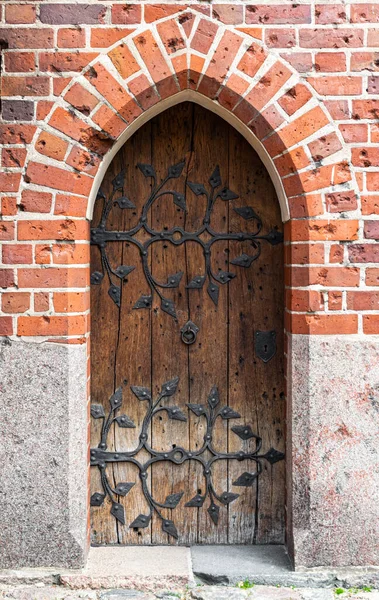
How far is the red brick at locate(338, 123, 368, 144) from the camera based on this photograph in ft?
10.3

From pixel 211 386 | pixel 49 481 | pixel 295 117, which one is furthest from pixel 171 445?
pixel 295 117

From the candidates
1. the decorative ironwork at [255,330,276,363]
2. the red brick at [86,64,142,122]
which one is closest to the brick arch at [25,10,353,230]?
the red brick at [86,64,142,122]

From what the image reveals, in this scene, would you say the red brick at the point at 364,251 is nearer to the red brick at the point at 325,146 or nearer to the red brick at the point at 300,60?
the red brick at the point at 325,146

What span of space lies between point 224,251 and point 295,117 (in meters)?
0.79

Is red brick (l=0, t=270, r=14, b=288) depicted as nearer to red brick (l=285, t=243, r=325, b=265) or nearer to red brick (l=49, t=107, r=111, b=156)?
red brick (l=49, t=107, r=111, b=156)

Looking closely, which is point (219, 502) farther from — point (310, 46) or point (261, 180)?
point (310, 46)

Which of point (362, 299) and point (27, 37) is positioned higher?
point (27, 37)

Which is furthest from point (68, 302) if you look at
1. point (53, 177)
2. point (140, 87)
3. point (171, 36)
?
point (171, 36)

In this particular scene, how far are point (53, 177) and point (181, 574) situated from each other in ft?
6.50

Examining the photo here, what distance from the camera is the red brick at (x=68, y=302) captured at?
123 inches

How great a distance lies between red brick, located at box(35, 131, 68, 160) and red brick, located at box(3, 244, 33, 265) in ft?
1.45

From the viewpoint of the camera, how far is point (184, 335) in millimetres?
3535

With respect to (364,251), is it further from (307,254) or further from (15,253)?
(15,253)

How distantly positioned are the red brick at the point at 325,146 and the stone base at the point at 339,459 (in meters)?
0.87
